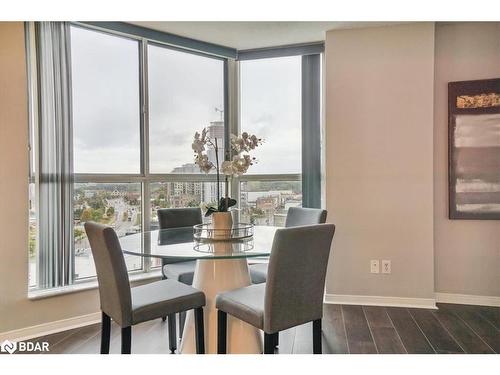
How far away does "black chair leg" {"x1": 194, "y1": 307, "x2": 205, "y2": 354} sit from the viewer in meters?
1.98

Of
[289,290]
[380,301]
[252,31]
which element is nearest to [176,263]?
[289,290]

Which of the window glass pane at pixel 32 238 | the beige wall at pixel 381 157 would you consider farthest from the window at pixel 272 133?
the window glass pane at pixel 32 238

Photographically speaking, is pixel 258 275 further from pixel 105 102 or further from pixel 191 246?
pixel 105 102

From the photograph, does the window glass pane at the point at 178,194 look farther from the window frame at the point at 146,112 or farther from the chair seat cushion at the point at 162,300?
the chair seat cushion at the point at 162,300

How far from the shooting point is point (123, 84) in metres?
3.28

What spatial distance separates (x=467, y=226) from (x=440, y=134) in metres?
0.88

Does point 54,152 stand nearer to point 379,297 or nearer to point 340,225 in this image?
point 340,225

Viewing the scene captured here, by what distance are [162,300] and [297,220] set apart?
1425 mm

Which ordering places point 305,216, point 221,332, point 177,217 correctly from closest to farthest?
point 221,332, point 305,216, point 177,217

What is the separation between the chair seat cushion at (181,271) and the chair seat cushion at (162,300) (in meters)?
0.38

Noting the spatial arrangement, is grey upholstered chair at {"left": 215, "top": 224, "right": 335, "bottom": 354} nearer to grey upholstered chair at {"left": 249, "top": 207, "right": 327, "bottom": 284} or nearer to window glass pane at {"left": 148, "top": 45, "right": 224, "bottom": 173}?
grey upholstered chair at {"left": 249, "top": 207, "right": 327, "bottom": 284}

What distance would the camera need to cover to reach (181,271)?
2.55m

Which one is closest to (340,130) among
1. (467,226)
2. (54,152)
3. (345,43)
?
(345,43)

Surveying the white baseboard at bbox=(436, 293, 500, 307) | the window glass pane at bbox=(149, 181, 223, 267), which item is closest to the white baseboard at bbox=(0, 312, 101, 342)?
the window glass pane at bbox=(149, 181, 223, 267)
